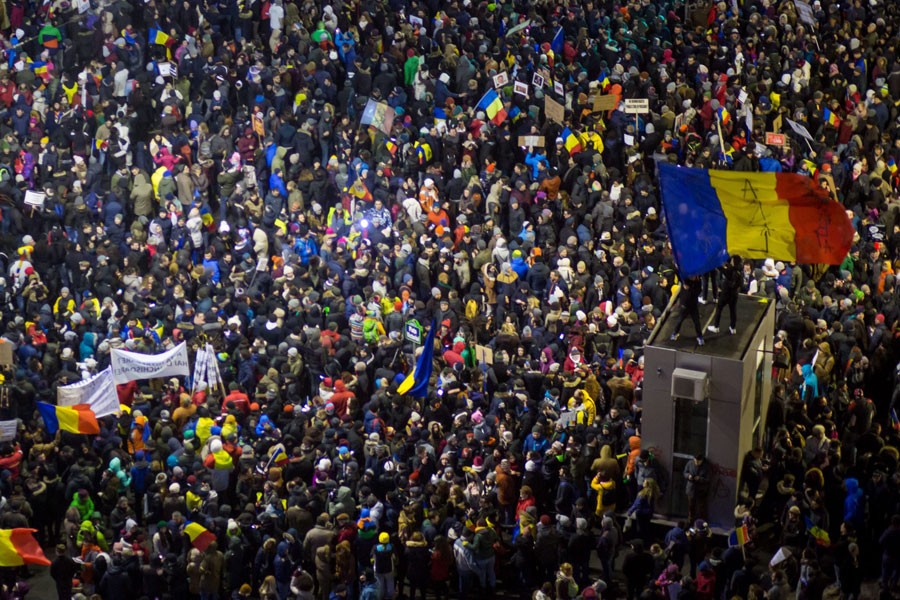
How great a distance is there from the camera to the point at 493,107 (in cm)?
3331

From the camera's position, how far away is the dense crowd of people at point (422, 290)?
74.1 feet

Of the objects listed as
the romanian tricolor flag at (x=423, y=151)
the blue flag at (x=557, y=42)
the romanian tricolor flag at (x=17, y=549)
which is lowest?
the romanian tricolor flag at (x=17, y=549)

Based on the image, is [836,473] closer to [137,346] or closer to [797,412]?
[797,412]

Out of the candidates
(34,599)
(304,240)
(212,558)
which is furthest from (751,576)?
(304,240)

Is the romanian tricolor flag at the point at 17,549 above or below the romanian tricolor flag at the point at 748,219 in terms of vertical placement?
below

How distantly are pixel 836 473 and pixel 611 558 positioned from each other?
3299 mm

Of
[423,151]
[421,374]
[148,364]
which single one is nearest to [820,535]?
[421,374]

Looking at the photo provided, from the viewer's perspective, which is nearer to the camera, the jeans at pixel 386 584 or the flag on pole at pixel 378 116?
the jeans at pixel 386 584

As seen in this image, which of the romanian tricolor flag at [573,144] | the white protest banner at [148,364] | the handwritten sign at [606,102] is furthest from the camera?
the handwritten sign at [606,102]

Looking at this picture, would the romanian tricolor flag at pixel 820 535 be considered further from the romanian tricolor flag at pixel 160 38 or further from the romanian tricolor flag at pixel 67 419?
the romanian tricolor flag at pixel 160 38

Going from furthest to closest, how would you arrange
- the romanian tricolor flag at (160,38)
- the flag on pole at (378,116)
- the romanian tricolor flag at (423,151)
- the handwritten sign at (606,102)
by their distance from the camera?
the romanian tricolor flag at (160,38) < the flag on pole at (378,116) < the handwritten sign at (606,102) < the romanian tricolor flag at (423,151)

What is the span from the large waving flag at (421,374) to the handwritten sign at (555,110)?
8.81m

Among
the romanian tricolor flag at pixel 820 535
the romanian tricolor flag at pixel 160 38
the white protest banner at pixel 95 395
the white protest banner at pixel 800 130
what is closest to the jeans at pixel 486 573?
the romanian tricolor flag at pixel 820 535

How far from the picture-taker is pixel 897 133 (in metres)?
33.1
